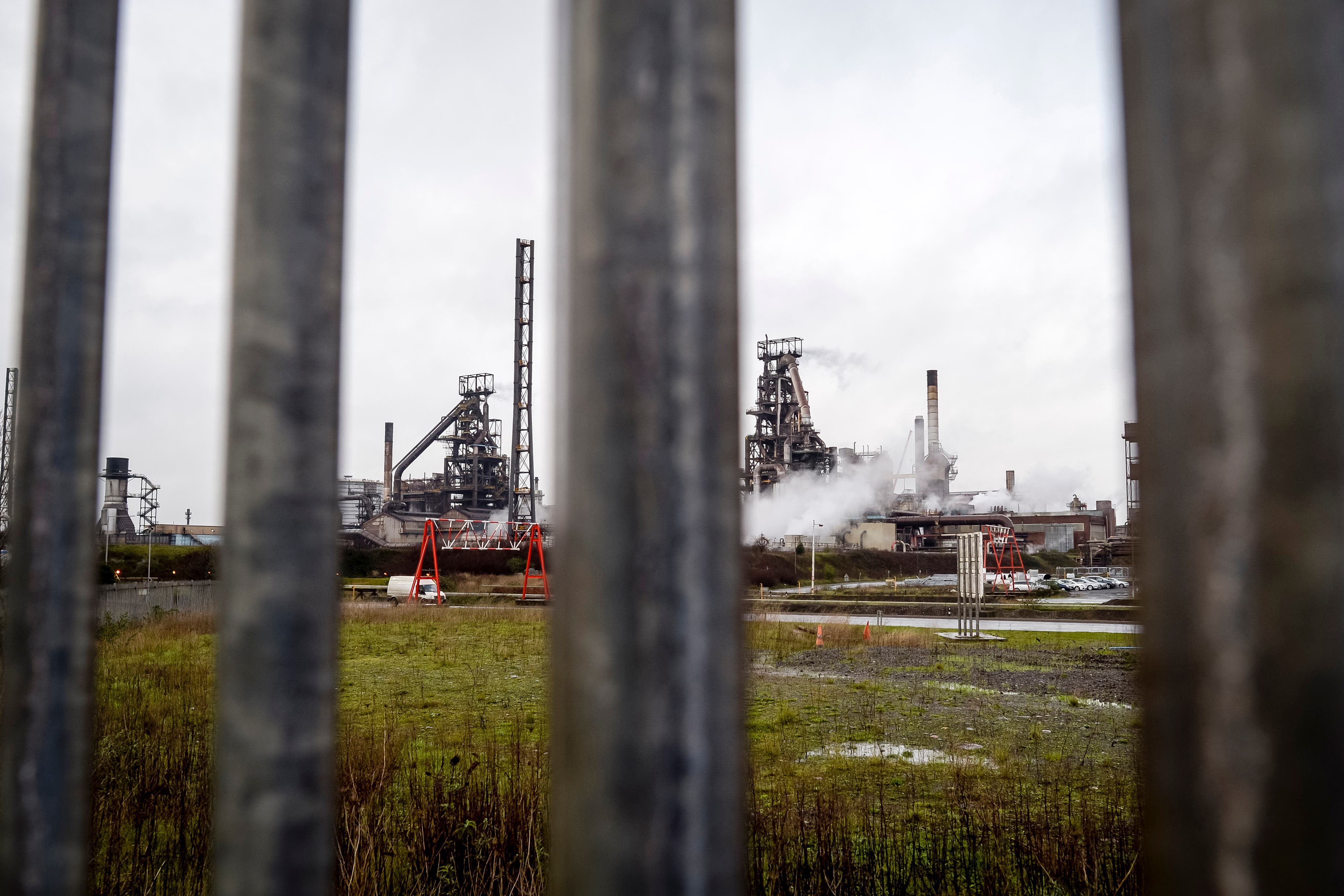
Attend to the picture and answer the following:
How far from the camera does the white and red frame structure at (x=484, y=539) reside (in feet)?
108

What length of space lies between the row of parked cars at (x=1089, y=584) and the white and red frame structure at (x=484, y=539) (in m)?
22.4

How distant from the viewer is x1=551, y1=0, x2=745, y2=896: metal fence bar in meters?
0.74

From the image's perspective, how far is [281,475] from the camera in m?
0.99

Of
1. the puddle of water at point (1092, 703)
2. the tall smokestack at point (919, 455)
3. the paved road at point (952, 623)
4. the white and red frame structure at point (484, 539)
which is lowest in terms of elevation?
the paved road at point (952, 623)

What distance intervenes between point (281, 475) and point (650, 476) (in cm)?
47

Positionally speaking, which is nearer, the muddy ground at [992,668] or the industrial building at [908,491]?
the muddy ground at [992,668]

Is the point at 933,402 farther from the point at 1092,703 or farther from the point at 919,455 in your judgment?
the point at 1092,703

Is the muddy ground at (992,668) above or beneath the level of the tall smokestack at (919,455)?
beneath

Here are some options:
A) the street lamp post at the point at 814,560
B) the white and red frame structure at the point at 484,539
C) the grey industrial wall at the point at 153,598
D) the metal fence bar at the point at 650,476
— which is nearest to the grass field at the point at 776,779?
the metal fence bar at the point at 650,476

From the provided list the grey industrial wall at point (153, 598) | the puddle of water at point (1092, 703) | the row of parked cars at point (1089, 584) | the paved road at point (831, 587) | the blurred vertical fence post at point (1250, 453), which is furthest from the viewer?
the row of parked cars at point (1089, 584)

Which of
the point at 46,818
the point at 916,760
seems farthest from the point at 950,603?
the point at 46,818

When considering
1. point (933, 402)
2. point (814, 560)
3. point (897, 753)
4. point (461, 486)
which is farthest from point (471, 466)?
point (897, 753)

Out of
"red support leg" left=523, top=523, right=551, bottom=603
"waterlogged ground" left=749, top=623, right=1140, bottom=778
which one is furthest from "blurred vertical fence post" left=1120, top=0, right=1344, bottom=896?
"red support leg" left=523, top=523, right=551, bottom=603

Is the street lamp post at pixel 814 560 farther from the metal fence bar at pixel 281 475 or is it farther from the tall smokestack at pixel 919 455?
the metal fence bar at pixel 281 475
